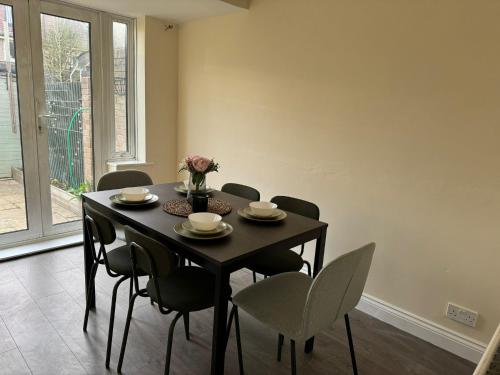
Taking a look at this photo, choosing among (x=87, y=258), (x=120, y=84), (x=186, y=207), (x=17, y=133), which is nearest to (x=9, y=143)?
(x=17, y=133)

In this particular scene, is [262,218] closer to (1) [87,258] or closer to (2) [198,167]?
(2) [198,167]

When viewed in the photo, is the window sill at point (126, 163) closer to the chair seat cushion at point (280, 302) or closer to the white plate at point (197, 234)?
the white plate at point (197, 234)

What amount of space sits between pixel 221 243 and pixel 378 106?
4.87 feet

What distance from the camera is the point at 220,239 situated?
169 centimetres

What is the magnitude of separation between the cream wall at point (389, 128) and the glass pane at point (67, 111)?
138 cm

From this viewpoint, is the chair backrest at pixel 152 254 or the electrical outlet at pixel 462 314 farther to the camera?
the electrical outlet at pixel 462 314

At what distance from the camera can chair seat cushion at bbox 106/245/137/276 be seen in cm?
200

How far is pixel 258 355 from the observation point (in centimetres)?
207

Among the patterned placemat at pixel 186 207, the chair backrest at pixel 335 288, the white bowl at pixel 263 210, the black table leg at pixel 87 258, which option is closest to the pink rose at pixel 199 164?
the patterned placemat at pixel 186 207

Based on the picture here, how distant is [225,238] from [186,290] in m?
→ 0.33

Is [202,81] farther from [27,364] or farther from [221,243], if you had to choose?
[27,364]

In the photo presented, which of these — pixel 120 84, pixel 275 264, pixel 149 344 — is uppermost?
pixel 120 84

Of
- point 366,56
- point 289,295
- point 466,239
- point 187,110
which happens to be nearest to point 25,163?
point 187,110

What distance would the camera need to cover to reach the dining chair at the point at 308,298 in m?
1.46
